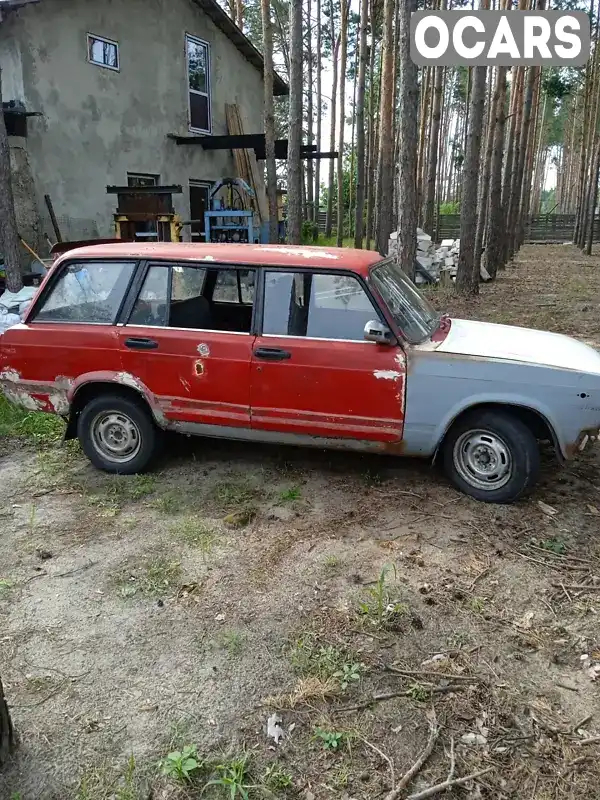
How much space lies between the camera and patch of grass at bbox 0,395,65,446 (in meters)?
6.12

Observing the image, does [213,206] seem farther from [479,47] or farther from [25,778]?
[25,778]

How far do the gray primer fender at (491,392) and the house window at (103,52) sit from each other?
12.8 metres

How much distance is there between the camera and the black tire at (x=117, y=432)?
504 centimetres

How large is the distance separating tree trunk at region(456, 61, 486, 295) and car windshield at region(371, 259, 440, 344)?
9375mm

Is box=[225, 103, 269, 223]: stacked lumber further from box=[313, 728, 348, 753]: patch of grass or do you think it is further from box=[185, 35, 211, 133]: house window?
box=[313, 728, 348, 753]: patch of grass

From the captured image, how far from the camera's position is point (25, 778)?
2457 mm

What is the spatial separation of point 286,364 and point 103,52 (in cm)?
1271

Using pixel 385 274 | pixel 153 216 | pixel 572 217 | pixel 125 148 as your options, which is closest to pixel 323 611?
pixel 385 274

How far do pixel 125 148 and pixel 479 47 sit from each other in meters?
8.05

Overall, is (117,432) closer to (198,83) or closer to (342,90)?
(198,83)

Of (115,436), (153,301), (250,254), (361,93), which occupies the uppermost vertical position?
(361,93)

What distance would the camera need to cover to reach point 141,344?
15.9ft

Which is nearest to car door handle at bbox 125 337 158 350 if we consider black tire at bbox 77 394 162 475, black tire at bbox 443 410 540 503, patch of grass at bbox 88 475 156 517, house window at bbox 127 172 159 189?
black tire at bbox 77 394 162 475

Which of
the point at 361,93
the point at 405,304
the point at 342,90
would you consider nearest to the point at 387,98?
the point at 361,93
